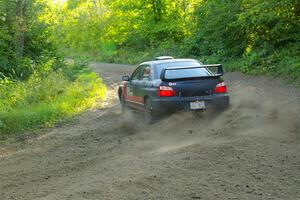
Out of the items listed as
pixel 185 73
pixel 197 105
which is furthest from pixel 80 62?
pixel 197 105

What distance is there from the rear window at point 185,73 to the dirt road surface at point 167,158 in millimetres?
1000

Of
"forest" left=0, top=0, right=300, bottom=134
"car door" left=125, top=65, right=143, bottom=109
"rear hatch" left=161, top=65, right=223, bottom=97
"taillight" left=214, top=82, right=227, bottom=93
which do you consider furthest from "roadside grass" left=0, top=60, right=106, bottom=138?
"taillight" left=214, top=82, right=227, bottom=93

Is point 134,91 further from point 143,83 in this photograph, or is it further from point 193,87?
point 193,87

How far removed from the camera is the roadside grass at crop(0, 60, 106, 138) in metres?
12.7

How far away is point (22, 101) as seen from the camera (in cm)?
1520

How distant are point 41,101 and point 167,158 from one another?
900 cm

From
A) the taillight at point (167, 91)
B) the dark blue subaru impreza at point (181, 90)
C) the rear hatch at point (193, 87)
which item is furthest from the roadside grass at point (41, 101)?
the rear hatch at point (193, 87)

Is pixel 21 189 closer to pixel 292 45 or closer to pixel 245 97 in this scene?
pixel 245 97

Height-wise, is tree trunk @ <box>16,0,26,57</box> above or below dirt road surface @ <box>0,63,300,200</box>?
above

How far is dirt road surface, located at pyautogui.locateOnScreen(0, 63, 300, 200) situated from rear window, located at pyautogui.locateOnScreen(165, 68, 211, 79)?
1000mm

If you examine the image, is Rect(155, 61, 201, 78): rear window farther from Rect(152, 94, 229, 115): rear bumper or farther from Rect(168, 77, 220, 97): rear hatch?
Rect(152, 94, 229, 115): rear bumper

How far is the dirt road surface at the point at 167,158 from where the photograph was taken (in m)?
6.28

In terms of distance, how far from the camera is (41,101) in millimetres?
16031

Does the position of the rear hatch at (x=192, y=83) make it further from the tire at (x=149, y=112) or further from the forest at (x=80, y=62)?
the forest at (x=80, y=62)
